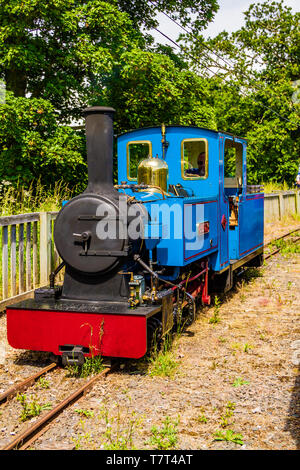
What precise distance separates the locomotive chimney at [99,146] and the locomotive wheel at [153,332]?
1.36 m

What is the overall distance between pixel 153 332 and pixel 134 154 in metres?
3.00

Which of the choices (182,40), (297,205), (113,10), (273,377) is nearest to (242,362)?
(273,377)

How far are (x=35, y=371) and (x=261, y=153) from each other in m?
23.3

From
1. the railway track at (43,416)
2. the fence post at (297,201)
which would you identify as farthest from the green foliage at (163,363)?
the fence post at (297,201)

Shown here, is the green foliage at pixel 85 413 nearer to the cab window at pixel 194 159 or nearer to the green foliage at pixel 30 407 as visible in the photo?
the green foliage at pixel 30 407

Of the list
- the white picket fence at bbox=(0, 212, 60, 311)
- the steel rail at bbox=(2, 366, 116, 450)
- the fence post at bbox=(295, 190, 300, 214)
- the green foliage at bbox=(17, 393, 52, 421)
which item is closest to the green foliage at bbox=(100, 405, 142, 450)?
the steel rail at bbox=(2, 366, 116, 450)

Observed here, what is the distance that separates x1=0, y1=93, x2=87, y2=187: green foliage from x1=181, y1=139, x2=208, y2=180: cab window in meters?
3.58

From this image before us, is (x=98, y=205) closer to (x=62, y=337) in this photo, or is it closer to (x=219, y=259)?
(x=62, y=337)

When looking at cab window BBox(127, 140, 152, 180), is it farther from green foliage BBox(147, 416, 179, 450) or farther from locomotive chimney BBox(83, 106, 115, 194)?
green foliage BBox(147, 416, 179, 450)

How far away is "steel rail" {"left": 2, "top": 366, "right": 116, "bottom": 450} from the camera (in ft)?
11.0

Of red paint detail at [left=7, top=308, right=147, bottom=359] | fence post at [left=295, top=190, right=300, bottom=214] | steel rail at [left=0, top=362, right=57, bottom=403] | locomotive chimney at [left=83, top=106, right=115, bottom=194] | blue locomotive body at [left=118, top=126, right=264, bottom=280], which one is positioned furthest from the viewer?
fence post at [left=295, top=190, right=300, bottom=214]

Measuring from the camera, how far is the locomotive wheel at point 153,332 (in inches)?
197

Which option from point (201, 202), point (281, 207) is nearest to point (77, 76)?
point (201, 202)

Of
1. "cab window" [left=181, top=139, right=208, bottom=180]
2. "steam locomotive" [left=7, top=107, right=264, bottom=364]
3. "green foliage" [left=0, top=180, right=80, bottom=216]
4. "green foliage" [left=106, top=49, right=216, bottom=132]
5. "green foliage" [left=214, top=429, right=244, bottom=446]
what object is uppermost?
"green foliage" [left=106, top=49, right=216, bottom=132]
